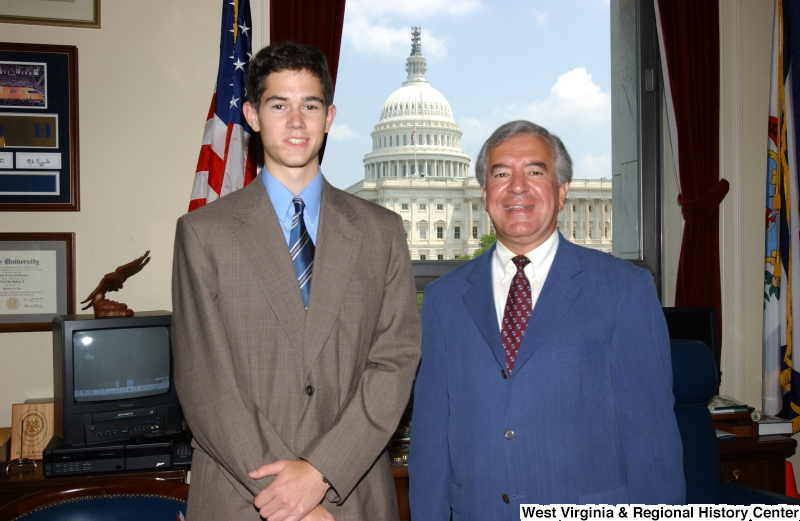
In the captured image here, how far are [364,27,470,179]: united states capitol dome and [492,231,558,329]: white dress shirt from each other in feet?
5.88

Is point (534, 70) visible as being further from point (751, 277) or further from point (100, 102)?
point (100, 102)

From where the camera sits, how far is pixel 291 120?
136 cm

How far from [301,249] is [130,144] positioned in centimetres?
167

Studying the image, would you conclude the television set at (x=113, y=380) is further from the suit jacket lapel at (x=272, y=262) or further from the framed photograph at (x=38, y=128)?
the suit jacket lapel at (x=272, y=262)

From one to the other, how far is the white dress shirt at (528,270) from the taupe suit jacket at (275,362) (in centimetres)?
25

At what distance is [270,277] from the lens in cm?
130

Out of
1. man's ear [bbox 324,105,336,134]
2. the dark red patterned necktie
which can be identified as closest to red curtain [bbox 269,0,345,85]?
man's ear [bbox 324,105,336,134]

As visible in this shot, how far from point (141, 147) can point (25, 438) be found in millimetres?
1222

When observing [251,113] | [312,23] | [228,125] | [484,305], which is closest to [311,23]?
[312,23]

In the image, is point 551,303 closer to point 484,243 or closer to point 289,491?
point 289,491

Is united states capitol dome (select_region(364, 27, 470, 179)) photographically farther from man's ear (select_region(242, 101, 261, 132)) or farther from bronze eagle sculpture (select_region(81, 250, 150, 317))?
man's ear (select_region(242, 101, 261, 132))

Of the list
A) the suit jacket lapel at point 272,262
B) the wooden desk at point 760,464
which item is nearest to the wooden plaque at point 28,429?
the suit jacket lapel at point 272,262

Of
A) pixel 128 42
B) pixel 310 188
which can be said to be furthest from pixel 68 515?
pixel 128 42

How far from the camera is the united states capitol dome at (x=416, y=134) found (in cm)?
319
